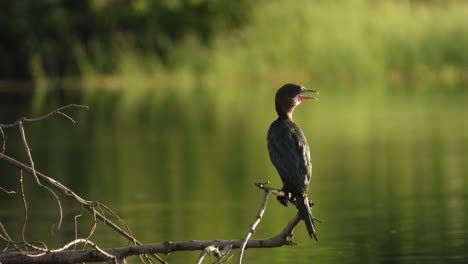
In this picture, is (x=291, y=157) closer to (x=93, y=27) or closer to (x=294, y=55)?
(x=294, y=55)

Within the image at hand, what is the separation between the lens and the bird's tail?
711 centimetres

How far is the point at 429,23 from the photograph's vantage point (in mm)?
36656

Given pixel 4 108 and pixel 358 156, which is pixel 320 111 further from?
pixel 358 156

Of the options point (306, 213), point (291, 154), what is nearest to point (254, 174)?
point (291, 154)

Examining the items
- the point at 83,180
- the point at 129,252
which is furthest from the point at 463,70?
the point at 129,252

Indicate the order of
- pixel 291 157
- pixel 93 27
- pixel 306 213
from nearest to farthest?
pixel 306 213, pixel 291 157, pixel 93 27

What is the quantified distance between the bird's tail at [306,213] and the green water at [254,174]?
1810 mm

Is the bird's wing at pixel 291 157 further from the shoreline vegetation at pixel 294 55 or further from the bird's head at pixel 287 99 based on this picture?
the shoreline vegetation at pixel 294 55

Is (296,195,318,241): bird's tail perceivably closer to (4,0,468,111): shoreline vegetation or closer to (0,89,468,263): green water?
(0,89,468,263): green water

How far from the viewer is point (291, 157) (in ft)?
24.9

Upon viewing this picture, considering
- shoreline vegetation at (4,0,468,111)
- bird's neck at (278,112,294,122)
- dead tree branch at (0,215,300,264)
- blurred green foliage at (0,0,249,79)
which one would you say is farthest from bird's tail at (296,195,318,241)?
blurred green foliage at (0,0,249,79)

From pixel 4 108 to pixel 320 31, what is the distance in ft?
37.2

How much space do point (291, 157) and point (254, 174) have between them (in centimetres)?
766

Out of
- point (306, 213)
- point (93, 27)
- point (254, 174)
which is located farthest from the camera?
point (93, 27)
